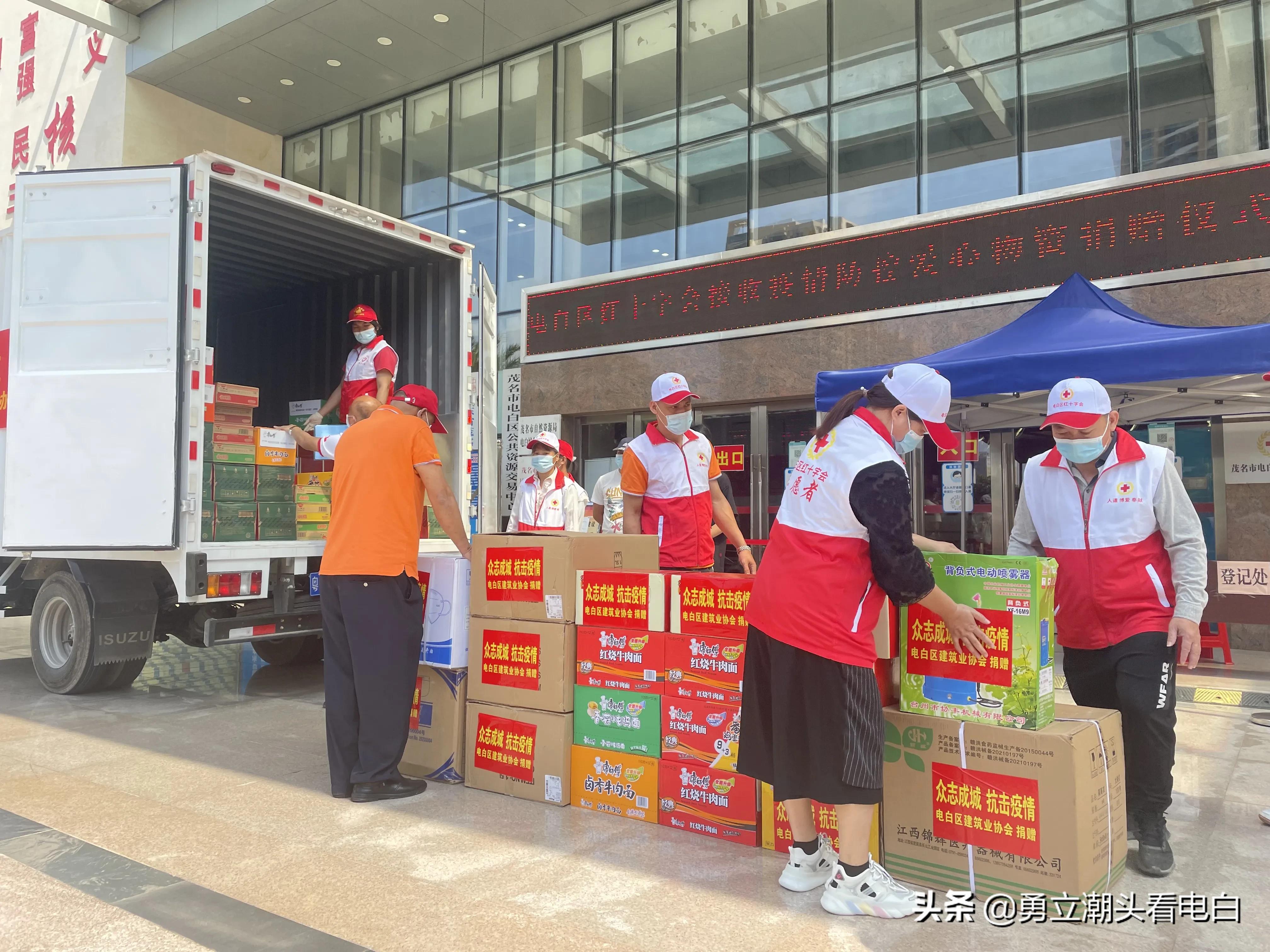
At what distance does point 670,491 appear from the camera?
5.13 m

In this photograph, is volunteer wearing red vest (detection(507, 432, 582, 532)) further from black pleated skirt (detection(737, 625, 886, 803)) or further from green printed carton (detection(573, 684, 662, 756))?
black pleated skirt (detection(737, 625, 886, 803))

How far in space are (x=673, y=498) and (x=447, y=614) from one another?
142cm

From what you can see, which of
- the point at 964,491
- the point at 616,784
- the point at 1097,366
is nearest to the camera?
the point at 616,784

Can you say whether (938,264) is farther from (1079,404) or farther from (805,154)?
(1079,404)

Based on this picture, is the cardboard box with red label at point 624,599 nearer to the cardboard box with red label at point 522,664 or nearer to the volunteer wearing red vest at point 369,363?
the cardboard box with red label at point 522,664

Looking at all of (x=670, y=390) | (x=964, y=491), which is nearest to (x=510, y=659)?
(x=670, y=390)

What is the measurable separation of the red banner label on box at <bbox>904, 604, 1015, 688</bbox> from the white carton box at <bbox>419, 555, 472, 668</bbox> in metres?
2.22

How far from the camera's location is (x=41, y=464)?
18.7ft

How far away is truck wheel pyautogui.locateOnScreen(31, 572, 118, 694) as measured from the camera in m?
6.34

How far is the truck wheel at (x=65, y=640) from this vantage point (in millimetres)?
6336

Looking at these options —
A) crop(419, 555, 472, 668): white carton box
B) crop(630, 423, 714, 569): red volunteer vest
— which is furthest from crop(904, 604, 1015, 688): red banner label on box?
crop(419, 555, 472, 668): white carton box

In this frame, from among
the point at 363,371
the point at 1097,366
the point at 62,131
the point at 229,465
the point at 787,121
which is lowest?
the point at 229,465

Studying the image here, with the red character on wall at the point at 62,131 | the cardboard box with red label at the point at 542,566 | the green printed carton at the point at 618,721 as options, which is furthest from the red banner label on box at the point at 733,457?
the red character on wall at the point at 62,131

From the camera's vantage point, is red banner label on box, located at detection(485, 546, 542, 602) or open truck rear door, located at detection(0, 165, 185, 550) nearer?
red banner label on box, located at detection(485, 546, 542, 602)
